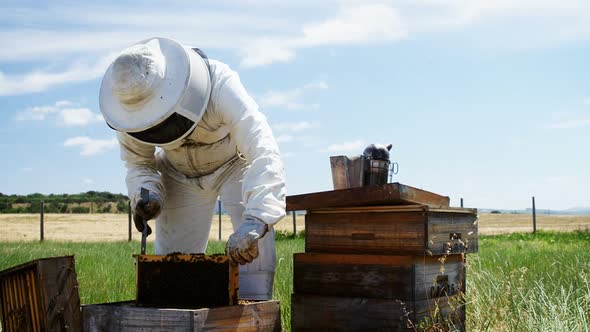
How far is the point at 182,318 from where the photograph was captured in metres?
2.79

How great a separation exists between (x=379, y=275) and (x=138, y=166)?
5.21 feet

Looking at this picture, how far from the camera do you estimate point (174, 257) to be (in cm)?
323

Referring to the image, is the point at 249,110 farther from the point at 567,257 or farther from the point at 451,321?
the point at 567,257

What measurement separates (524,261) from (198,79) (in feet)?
16.7

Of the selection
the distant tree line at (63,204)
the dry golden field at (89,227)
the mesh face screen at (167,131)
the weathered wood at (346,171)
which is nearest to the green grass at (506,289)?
the weathered wood at (346,171)

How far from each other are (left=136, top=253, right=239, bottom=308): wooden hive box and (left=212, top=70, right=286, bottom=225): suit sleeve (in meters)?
0.32

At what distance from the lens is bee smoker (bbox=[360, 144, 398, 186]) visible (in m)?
4.28

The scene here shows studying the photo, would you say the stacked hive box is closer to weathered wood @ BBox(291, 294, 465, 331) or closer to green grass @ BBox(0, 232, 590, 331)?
weathered wood @ BBox(291, 294, 465, 331)

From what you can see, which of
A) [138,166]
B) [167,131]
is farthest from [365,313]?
[138,166]

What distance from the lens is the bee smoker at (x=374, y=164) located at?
4277 millimetres

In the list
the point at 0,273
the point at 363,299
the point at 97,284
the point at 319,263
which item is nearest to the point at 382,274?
the point at 363,299

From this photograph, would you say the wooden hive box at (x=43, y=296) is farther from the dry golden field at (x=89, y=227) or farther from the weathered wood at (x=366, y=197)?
the dry golden field at (x=89, y=227)

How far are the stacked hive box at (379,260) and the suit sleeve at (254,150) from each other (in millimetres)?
480

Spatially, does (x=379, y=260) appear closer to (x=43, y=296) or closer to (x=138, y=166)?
(x=138, y=166)
